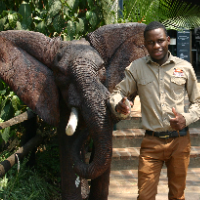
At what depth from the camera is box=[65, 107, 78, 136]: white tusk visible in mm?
2915

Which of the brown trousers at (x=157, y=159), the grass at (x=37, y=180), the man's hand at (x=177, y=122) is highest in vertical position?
the man's hand at (x=177, y=122)

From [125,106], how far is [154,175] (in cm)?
69

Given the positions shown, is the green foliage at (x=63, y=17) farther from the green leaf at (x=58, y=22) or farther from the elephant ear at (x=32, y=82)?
the elephant ear at (x=32, y=82)

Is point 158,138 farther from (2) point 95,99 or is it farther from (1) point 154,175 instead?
(2) point 95,99

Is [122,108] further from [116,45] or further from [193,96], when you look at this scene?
[116,45]

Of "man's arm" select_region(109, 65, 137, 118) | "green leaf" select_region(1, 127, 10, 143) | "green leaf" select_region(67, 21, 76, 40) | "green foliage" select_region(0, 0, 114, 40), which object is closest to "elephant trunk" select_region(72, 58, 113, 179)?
"man's arm" select_region(109, 65, 137, 118)

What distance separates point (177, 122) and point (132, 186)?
93.3 inches

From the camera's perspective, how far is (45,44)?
393 cm

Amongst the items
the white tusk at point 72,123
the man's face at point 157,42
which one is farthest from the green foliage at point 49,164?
the man's face at point 157,42

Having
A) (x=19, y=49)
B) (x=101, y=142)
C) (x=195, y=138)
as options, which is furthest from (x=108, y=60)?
(x=195, y=138)

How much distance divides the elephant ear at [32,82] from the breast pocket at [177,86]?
1.36 m

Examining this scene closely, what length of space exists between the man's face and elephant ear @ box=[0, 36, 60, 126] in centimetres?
127

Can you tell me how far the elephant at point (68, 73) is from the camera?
3.55 metres

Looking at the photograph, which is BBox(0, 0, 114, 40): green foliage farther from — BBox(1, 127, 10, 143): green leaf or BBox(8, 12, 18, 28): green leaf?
BBox(1, 127, 10, 143): green leaf
